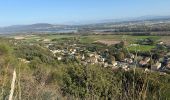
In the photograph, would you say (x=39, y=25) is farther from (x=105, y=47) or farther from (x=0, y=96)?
(x=0, y=96)

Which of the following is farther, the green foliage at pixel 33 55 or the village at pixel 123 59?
the green foliage at pixel 33 55

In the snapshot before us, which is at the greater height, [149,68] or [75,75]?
[149,68]

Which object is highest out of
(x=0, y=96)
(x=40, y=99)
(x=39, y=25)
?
(x=0, y=96)

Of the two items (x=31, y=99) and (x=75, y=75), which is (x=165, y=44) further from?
(x=31, y=99)

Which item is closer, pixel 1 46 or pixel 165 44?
pixel 1 46

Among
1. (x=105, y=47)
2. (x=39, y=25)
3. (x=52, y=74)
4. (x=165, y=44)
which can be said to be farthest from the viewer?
(x=39, y=25)

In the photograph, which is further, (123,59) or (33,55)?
(33,55)

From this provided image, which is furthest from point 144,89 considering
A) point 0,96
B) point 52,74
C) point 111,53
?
point 111,53

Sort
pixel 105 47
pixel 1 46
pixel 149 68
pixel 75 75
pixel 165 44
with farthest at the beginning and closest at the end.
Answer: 1. pixel 105 47
2. pixel 165 44
3. pixel 1 46
4. pixel 75 75
5. pixel 149 68

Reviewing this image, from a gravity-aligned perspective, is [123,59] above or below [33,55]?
above

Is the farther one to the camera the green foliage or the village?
the green foliage
